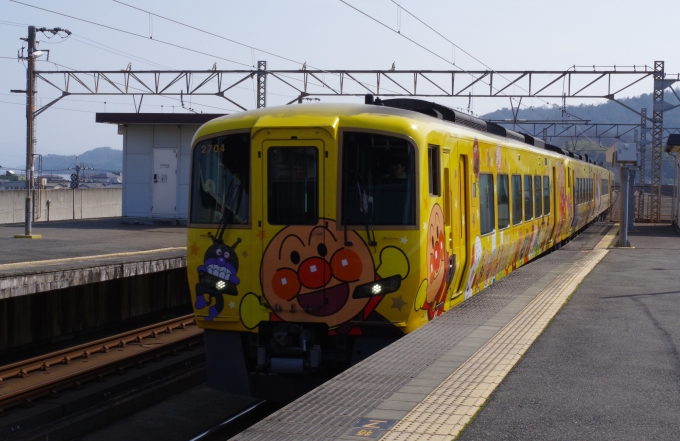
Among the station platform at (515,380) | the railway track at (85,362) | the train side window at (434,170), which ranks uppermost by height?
the train side window at (434,170)

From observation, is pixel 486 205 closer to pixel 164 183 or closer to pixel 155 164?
pixel 164 183

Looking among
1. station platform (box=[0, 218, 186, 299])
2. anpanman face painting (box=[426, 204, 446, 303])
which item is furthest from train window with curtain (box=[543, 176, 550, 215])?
anpanman face painting (box=[426, 204, 446, 303])

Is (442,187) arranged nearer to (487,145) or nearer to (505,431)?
(487,145)

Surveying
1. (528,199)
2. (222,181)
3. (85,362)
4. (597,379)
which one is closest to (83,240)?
(85,362)

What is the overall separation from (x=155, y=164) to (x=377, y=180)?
61.1 ft

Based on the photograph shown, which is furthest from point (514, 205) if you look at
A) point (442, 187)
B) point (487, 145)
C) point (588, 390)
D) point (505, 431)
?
point (505, 431)

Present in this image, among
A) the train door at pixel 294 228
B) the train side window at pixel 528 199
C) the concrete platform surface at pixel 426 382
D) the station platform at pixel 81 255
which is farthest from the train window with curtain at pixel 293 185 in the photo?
the train side window at pixel 528 199

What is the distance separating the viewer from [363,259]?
7.38 meters

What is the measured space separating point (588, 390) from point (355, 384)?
163cm

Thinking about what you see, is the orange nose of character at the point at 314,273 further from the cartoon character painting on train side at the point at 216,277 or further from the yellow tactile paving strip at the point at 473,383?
the yellow tactile paving strip at the point at 473,383

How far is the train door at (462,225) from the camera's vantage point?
887 cm

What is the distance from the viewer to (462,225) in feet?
29.6

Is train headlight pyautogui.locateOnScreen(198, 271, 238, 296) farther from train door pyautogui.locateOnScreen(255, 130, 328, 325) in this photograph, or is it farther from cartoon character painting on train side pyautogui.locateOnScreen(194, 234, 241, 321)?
train door pyautogui.locateOnScreen(255, 130, 328, 325)

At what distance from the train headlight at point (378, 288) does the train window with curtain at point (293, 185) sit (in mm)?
722
